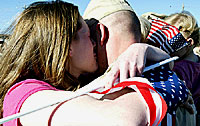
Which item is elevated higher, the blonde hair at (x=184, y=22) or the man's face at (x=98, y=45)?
the man's face at (x=98, y=45)

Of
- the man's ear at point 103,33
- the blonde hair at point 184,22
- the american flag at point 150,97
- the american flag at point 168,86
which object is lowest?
the blonde hair at point 184,22

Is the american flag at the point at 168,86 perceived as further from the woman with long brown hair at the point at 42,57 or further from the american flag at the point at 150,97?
the woman with long brown hair at the point at 42,57

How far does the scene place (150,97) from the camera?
3.81 ft

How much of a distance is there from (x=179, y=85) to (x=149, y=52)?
0.29m

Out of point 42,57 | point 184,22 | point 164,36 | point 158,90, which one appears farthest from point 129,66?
point 184,22

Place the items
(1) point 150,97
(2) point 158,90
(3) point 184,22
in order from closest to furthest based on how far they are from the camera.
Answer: (1) point 150,97
(2) point 158,90
(3) point 184,22

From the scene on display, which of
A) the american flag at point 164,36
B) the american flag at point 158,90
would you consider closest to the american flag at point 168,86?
the american flag at point 158,90

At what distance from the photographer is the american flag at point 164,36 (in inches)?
119

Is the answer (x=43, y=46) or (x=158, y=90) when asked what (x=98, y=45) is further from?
(x=158, y=90)

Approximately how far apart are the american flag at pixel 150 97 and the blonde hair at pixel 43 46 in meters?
0.62

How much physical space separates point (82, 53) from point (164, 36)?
1617 mm

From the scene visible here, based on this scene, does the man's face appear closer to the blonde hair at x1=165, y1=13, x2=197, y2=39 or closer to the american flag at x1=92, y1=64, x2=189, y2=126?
the american flag at x1=92, y1=64, x2=189, y2=126

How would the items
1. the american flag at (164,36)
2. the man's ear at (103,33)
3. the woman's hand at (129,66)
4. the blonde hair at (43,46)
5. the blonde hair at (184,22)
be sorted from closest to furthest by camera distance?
the woman's hand at (129,66), the blonde hair at (43,46), the man's ear at (103,33), the american flag at (164,36), the blonde hair at (184,22)

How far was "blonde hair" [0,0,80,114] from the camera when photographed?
1720mm
